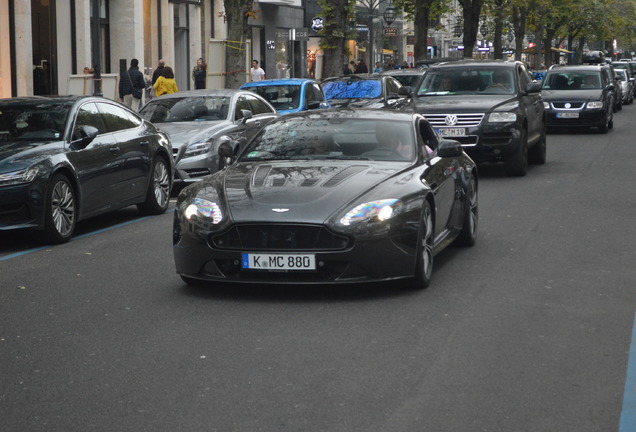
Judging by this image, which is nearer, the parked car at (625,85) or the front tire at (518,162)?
the front tire at (518,162)

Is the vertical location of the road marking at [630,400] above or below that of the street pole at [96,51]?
below

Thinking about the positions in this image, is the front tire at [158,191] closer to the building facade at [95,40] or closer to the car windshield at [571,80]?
the building facade at [95,40]

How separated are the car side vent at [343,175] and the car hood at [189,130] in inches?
315

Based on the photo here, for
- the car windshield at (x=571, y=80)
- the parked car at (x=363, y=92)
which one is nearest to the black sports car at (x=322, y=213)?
the parked car at (x=363, y=92)

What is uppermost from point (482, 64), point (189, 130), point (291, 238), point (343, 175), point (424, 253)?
point (482, 64)

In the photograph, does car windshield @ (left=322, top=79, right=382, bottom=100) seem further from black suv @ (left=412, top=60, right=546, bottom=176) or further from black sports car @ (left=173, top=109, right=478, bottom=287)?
black sports car @ (left=173, top=109, right=478, bottom=287)

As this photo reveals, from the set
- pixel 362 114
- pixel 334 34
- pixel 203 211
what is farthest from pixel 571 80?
pixel 203 211

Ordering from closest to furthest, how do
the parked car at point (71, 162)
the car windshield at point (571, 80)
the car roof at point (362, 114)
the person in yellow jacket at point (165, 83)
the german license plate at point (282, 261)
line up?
the german license plate at point (282, 261)
the car roof at point (362, 114)
the parked car at point (71, 162)
the person in yellow jacket at point (165, 83)
the car windshield at point (571, 80)

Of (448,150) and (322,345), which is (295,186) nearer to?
(448,150)

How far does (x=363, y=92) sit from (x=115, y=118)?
12.7 m

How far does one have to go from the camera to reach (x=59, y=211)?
11.7 m

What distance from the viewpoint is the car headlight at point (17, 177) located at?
11156mm

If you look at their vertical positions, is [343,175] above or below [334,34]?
below

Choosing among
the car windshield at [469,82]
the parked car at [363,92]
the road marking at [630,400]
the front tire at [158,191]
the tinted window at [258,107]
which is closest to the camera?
the road marking at [630,400]
